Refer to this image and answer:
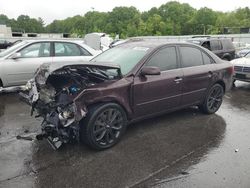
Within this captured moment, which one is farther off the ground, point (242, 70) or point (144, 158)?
point (242, 70)

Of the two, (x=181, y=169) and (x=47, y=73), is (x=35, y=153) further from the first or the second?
(x=181, y=169)

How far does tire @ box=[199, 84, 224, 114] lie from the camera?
20.3 feet

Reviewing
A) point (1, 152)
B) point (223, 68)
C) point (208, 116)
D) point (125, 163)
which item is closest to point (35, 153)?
point (1, 152)

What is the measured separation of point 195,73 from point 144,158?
2.30 m

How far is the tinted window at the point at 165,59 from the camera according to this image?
202 inches

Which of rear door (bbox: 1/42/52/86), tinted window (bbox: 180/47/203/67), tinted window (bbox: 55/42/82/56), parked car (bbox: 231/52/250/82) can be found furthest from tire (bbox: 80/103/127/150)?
parked car (bbox: 231/52/250/82)

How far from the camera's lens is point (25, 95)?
487 centimetres

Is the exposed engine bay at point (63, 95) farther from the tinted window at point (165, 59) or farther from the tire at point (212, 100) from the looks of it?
the tire at point (212, 100)

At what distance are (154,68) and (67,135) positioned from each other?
1.75 metres

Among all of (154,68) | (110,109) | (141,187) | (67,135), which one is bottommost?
(141,187)

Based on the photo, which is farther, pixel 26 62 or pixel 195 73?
pixel 26 62

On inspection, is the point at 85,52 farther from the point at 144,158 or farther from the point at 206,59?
the point at 144,158

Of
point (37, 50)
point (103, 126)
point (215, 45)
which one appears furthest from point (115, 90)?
point (215, 45)

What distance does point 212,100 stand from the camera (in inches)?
249
